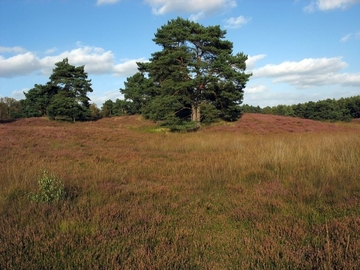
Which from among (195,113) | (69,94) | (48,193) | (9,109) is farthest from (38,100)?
(48,193)

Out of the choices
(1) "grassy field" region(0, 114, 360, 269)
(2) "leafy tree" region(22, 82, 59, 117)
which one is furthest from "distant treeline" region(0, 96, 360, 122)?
(1) "grassy field" region(0, 114, 360, 269)

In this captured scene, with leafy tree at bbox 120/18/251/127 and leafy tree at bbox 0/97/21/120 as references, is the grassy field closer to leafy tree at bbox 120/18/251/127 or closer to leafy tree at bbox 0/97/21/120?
leafy tree at bbox 120/18/251/127

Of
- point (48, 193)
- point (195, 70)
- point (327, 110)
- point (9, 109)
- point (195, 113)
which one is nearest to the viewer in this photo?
point (48, 193)

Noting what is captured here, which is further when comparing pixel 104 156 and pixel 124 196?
pixel 104 156

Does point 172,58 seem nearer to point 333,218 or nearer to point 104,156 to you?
point 104,156

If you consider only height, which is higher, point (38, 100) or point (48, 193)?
point (38, 100)

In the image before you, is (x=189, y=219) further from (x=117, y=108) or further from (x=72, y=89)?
(x=117, y=108)

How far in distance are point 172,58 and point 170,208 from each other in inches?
813

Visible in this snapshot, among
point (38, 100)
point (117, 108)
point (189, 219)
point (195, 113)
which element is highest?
point (38, 100)

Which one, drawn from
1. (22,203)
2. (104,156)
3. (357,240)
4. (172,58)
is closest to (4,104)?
(172,58)

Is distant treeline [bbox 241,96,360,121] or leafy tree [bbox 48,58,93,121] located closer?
leafy tree [bbox 48,58,93,121]

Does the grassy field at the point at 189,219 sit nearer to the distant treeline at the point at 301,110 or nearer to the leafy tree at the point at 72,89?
the leafy tree at the point at 72,89

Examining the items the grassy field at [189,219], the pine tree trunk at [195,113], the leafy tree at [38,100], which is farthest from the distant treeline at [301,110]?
the grassy field at [189,219]

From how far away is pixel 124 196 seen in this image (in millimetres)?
5066
